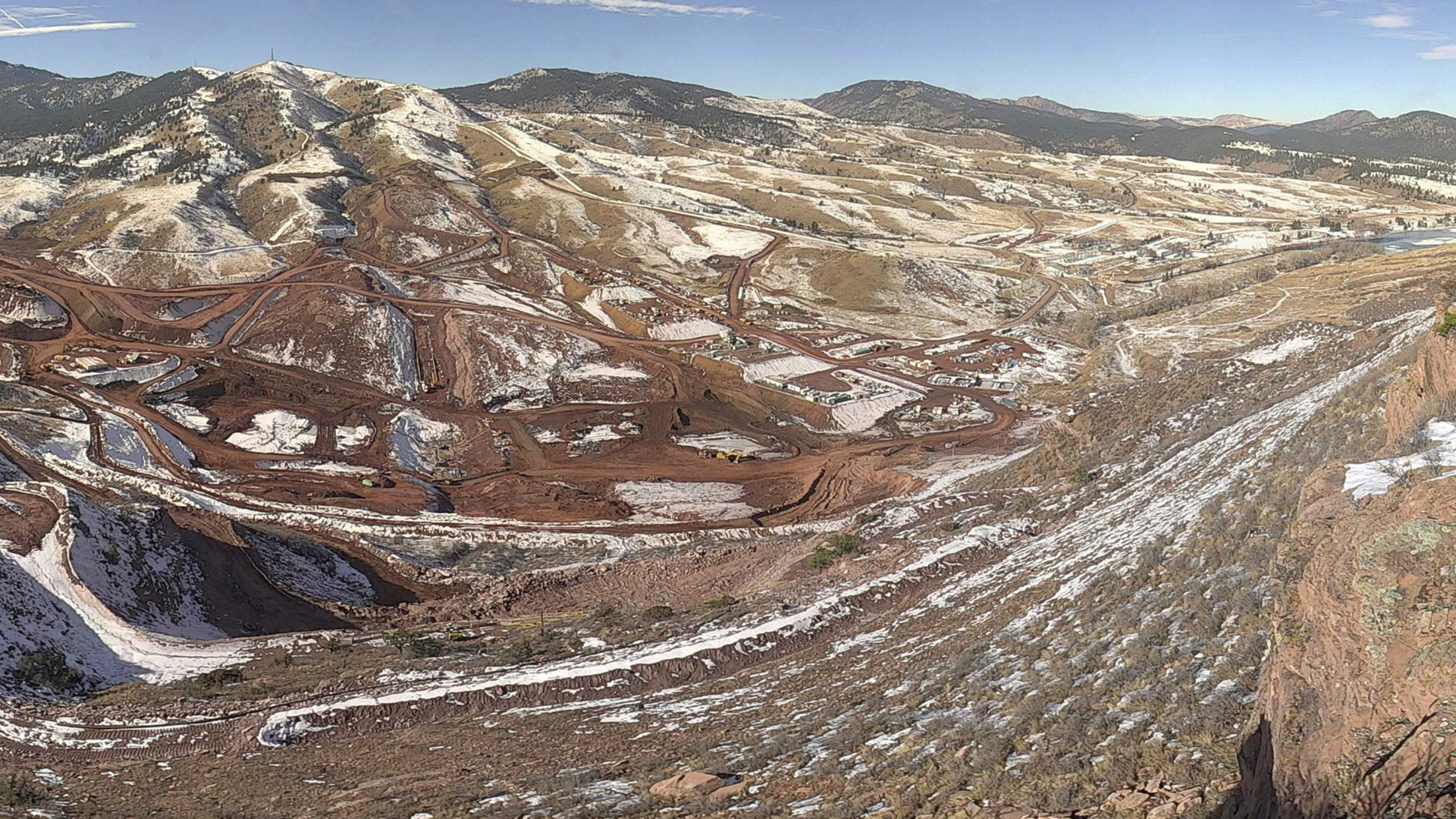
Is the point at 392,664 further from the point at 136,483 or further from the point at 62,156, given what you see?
the point at 62,156

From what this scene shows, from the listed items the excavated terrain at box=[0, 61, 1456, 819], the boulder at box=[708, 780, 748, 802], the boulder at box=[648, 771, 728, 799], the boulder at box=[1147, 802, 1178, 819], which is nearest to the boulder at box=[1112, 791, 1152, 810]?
the excavated terrain at box=[0, 61, 1456, 819]

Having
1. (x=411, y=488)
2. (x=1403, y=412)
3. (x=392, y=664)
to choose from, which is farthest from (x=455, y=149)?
(x=1403, y=412)

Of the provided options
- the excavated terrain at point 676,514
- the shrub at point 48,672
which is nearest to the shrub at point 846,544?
the excavated terrain at point 676,514

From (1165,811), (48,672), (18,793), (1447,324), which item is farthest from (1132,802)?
(48,672)

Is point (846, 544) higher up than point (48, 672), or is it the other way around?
point (846, 544)

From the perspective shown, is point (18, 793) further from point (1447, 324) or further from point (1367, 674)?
point (1447, 324)

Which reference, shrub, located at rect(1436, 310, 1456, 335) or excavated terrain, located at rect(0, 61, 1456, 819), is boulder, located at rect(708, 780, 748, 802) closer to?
excavated terrain, located at rect(0, 61, 1456, 819)

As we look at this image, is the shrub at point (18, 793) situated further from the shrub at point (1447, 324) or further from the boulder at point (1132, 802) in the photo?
the shrub at point (1447, 324)
